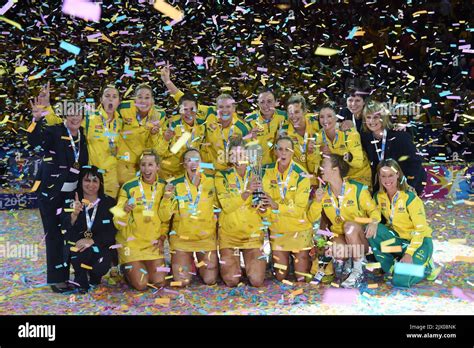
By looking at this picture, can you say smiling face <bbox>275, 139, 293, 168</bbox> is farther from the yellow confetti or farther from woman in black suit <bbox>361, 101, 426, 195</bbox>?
the yellow confetti

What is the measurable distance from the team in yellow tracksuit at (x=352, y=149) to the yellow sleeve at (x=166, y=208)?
1.60 meters

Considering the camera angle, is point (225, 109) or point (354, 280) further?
point (225, 109)

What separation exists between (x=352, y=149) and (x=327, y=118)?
1.22 ft

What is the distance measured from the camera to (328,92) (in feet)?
38.5

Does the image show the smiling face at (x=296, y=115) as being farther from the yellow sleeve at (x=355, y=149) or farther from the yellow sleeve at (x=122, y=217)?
the yellow sleeve at (x=122, y=217)

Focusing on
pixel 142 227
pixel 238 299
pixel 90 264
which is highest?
pixel 142 227

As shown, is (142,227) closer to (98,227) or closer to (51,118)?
(98,227)

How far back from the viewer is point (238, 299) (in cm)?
452

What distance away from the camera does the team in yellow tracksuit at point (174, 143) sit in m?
5.56

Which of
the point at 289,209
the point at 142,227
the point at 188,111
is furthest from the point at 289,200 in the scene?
the point at 188,111

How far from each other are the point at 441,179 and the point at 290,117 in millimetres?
4928

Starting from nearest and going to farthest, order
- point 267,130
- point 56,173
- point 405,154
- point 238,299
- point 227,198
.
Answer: point 238,299, point 56,173, point 227,198, point 405,154, point 267,130

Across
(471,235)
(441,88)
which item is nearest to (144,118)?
(471,235)

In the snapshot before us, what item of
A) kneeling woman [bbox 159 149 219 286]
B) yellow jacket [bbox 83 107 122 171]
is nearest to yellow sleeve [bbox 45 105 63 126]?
yellow jacket [bbox 83 107 122 171]
